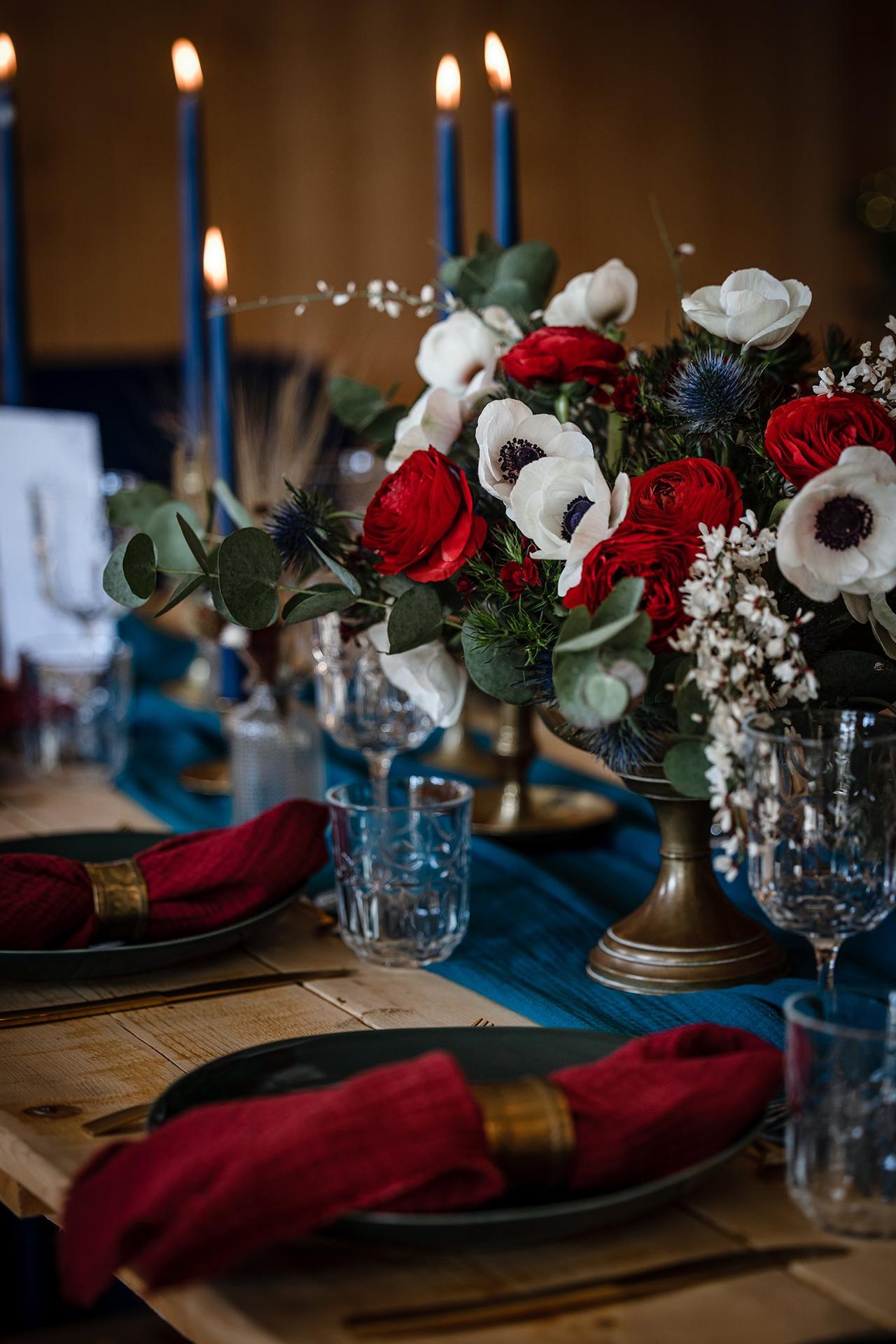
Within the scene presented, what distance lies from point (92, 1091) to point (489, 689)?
0.96 ft

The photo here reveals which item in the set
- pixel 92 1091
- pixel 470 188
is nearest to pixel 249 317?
pixel 470 188

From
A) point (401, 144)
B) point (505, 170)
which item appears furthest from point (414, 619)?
point (401, 144)

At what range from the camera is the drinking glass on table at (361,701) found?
3.59 ft

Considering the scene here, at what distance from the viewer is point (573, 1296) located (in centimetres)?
55

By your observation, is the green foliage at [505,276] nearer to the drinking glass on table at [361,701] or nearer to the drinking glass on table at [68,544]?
the drinking glass on table at [361,701]

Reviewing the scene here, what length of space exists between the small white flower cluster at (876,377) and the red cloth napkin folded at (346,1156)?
0.34 m

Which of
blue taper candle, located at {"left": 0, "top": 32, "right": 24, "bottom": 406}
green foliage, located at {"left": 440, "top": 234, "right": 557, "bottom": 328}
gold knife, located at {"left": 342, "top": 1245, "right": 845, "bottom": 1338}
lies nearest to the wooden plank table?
gold knife, located at {"left": 342, "top": 1245, "right": 845, "bottom": 1338}

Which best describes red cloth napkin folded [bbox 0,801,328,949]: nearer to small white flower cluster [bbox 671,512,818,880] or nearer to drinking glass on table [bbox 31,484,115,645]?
small white flower cluster [bbox 671,512,818,880]

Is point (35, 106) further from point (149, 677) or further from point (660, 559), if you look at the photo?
point (660, 559)


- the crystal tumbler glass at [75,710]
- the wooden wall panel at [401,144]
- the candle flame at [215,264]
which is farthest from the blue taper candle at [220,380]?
the wooden wall panel at [401,144]

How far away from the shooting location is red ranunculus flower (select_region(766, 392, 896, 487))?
2.44 feet

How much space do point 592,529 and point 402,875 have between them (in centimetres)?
26

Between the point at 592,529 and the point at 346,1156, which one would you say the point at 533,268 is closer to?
the point at 592,529

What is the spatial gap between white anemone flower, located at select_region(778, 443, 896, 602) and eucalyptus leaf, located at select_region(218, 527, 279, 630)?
0.31m
